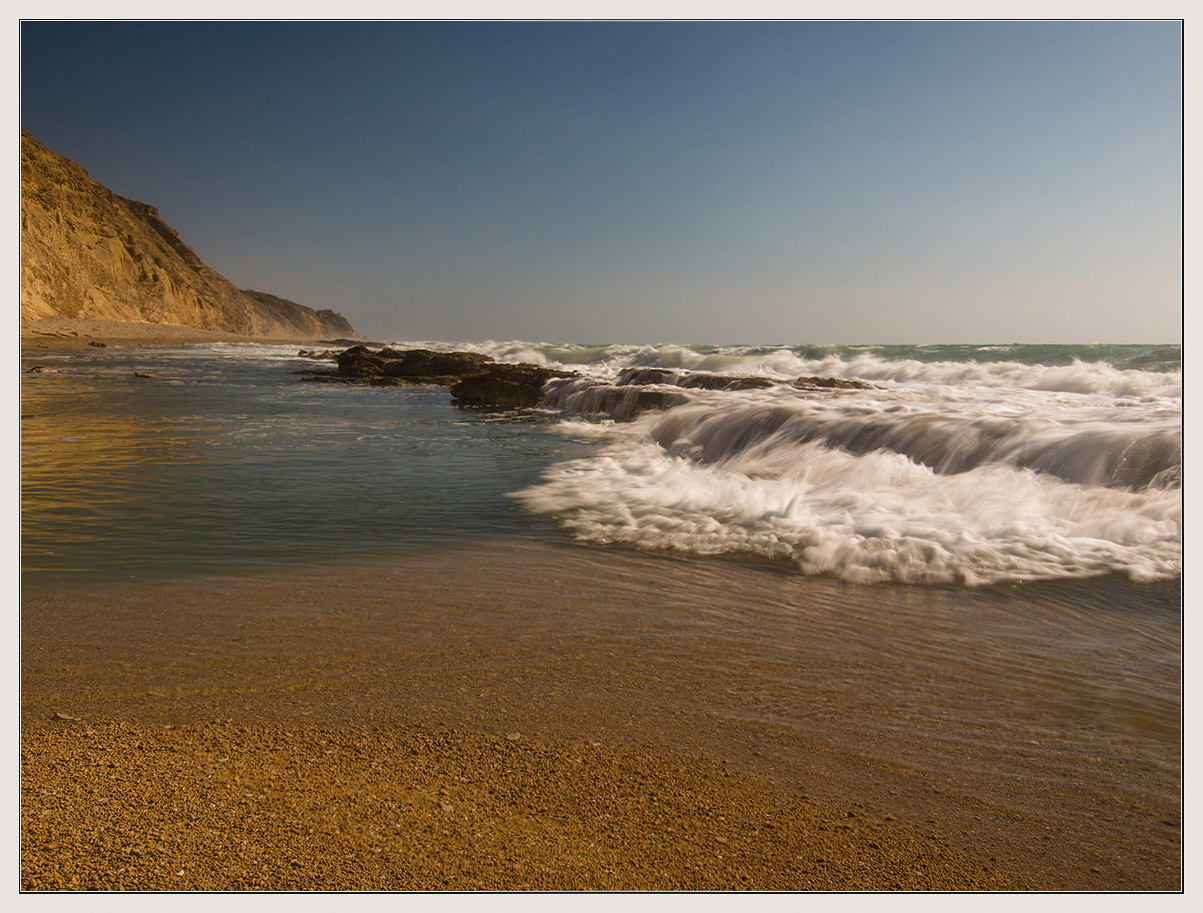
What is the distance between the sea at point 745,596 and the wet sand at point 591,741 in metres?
0.02

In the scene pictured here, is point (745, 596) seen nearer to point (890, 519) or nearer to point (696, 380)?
point (890, 519)

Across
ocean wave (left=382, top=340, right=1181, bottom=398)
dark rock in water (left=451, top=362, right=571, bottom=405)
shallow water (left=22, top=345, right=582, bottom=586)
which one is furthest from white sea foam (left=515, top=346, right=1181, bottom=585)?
ocean wave (left=382, top=340, right=1181, bottom=398)

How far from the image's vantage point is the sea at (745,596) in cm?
245

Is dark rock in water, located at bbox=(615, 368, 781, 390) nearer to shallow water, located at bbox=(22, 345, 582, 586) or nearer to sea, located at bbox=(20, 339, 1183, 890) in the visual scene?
shallow water, located at bbox=(22, 345, 582, 586)

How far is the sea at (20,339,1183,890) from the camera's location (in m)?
2.45

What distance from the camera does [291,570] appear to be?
14.6 ft

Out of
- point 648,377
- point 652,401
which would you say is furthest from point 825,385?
point 648,377

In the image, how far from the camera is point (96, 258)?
53.2 metres

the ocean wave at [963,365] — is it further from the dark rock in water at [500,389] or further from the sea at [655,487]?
the sea at [655,487]

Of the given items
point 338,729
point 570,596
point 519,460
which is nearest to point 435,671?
point 338,729

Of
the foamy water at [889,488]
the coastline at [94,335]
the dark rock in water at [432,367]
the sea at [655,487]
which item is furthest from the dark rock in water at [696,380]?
the coastline at [94,335]

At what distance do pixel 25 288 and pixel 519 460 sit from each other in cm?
5269

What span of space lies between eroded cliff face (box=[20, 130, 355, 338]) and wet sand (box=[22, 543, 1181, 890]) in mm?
39412

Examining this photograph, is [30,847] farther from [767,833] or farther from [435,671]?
[767,833]
